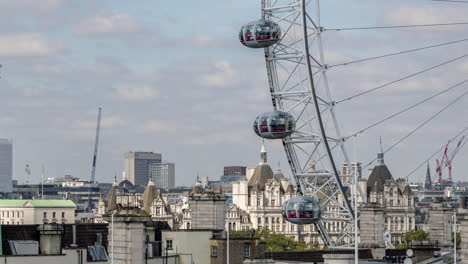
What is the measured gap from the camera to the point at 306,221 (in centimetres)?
10150

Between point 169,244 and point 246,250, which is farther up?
point 169,244

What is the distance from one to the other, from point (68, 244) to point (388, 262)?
18.7 meters

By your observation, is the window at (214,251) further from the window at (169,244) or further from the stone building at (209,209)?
the stone building at (209,209)

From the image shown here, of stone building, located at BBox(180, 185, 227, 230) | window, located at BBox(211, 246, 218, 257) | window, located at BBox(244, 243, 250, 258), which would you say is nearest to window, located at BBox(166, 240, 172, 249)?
window, located at BBox(211, 246, 218, 257)

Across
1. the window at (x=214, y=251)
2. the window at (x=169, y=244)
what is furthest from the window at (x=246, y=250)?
the window at (x=169, y=244)

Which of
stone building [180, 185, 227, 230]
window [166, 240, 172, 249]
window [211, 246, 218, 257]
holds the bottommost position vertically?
window [211, 246, 218, 257]

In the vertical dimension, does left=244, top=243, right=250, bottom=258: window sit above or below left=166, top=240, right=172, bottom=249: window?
below

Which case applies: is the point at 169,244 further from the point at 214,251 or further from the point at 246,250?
the point at 246,250

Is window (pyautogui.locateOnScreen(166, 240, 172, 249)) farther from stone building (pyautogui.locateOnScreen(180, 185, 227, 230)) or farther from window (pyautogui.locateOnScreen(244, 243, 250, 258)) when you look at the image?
stone building (pyautogui.locateOnScreen(180, 185, 227, 230))

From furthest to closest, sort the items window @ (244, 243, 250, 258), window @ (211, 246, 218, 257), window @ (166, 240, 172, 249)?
window @ (166, 240, 172, 249), window @ (211, 246, 218, 257), window @ (244, 243, 250, 258)

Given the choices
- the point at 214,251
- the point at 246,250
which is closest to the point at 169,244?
the point at 214,251

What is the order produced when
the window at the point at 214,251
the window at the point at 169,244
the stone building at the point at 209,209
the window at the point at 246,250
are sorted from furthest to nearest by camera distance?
the stone building at the point at 209,209
the window at the point at 169,244
the window at the point at 214,251
the window at the point at 246,250

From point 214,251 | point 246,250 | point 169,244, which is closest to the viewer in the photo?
point 246,250

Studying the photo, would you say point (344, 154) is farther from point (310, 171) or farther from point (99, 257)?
point (99, 257)
